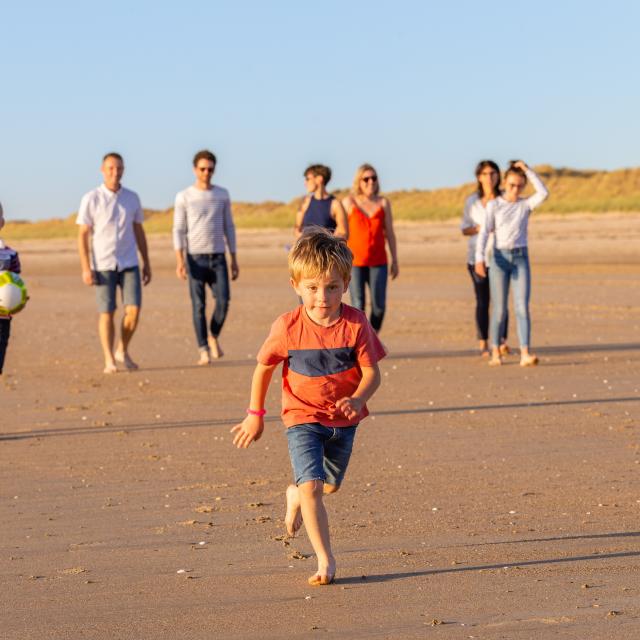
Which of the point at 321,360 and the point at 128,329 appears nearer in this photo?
the point at 321,360

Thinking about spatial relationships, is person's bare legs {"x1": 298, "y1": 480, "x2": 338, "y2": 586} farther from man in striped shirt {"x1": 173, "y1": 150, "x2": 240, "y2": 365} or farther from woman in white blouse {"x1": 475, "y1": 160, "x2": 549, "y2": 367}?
man in striped shirt {"x1": 173, "y1": 150, "x2": 240, "y2": 365}

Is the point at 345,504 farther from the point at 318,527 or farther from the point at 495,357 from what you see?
the point at 495,357

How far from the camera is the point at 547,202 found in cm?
8181

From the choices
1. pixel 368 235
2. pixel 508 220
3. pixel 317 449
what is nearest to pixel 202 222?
pixel 368 235

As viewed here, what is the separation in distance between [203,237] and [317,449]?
27.8 feet

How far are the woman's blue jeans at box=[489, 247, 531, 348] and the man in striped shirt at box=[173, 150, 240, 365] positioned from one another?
2.59 metres

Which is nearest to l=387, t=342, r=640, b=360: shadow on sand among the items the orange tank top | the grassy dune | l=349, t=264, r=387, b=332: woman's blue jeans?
l=349, t=264, r=387, b=332: woman's blue jeans

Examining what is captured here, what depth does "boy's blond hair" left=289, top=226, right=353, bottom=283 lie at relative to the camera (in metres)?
5.23

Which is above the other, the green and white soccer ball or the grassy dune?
the green and white soccer ball

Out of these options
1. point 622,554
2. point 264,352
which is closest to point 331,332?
point 264,352

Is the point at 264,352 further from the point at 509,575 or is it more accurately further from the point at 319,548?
the point at 509,575

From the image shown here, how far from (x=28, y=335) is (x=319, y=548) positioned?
13.6 metres

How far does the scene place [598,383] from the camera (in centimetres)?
1180

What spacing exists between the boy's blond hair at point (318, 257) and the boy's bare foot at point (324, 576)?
1115 mm
